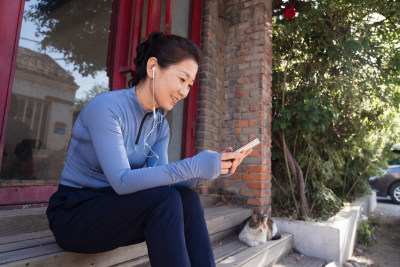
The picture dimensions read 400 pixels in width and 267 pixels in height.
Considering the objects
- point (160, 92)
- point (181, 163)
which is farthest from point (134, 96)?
point (181, 163)

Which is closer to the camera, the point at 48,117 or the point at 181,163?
the point at 181,163

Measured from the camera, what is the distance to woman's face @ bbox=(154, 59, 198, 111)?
141 cm

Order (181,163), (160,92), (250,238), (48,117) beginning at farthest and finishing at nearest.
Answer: (48,117) → (250,238) → (160,92) → (181,163)

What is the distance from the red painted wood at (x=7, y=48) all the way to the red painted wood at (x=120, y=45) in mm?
822

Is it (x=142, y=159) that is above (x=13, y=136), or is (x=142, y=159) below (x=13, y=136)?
below

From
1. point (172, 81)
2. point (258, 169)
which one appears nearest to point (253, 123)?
point (258, 169)

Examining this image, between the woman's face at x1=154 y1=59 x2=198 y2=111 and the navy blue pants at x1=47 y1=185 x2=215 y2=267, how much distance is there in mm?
530

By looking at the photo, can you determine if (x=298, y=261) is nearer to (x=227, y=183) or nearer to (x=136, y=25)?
(x=227, y=183)

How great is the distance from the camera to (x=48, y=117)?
5930 mm

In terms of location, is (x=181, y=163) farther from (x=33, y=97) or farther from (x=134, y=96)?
(x=33, y=97)

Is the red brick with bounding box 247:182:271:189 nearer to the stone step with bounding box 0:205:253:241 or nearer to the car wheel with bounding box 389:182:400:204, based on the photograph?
the stone step with bounding box 0:205:253:241

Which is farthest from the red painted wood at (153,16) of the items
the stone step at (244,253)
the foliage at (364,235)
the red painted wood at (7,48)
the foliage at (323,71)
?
the foliage at (364,235)

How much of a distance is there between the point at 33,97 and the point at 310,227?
573 cm

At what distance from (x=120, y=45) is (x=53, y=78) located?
4027 millimetres
